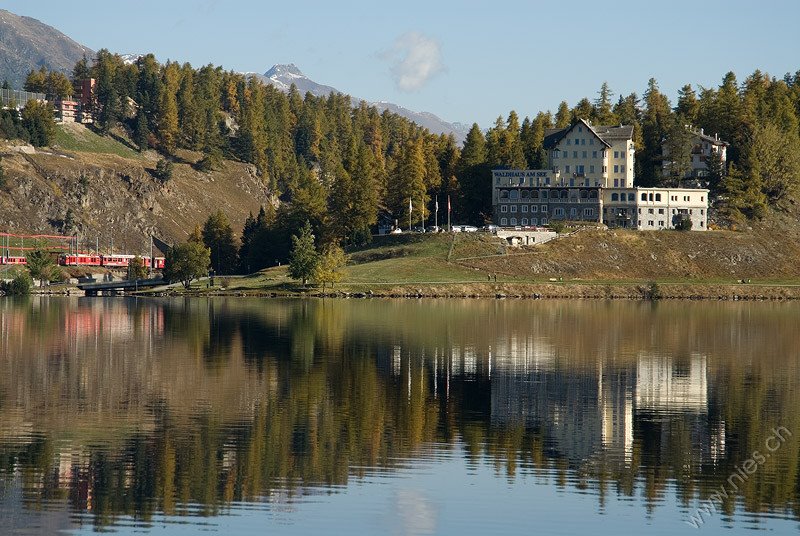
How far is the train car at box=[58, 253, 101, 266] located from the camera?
607 ft

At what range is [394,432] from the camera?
153 feet

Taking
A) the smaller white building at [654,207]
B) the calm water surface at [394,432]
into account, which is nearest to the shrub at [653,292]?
the smaller white building at [654,207]

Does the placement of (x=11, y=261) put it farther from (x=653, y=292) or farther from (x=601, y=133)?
(x=653, y=292)

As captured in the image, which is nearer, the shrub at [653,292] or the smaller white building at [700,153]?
the shrub at [653,292]

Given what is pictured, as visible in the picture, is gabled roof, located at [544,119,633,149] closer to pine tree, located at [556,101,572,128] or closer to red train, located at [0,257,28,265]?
pine tree, located at [556,101,572,128]

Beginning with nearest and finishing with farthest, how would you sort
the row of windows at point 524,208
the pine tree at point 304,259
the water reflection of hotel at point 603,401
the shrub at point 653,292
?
the water reflection of hotel at point 603,401, the pine tree at point 304,259, the shrub at point 653,292, the row of windows at point 524,208

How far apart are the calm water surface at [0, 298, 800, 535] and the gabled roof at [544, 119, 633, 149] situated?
86531 millimetres

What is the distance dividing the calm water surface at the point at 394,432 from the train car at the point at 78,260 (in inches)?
3900

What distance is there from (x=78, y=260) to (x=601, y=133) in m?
81.3

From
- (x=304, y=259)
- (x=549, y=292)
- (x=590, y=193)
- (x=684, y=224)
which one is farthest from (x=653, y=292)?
(x=304, y=259)

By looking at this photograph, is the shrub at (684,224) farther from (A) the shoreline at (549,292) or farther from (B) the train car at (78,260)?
(B) the train car at (78,260)

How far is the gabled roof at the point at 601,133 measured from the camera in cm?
17262

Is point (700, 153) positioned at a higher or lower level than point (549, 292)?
higher

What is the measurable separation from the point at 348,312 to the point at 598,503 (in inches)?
3088
